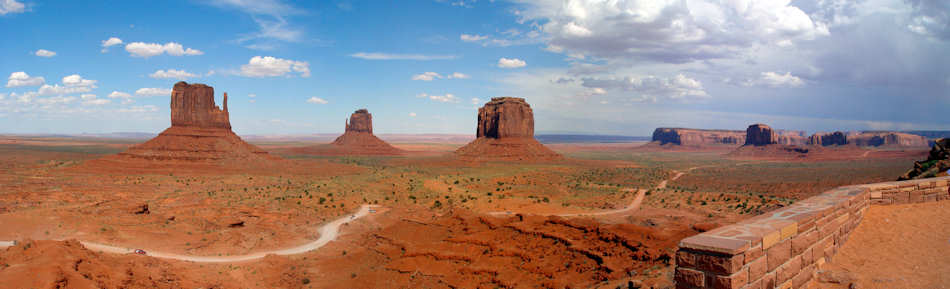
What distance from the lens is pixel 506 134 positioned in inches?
3556

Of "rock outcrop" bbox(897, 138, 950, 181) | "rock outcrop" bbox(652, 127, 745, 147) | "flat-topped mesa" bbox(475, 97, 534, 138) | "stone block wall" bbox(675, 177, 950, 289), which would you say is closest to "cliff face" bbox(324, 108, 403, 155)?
"flat-topped mesa" bbox(475, 97, 534, 138)

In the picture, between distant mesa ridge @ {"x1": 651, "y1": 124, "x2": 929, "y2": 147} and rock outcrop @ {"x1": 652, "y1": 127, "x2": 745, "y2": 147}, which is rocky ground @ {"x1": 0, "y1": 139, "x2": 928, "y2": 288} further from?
rock outcrop @ {"x1": 652, "y1": 127, "x2": 745, "y2": 147}

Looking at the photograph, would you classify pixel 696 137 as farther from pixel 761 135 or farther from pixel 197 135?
pixel 197 135

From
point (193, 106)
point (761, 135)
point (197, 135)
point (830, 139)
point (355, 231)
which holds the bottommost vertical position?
point (355, 231)

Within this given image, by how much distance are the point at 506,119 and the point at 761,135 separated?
292 ft

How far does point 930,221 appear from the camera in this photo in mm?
9641

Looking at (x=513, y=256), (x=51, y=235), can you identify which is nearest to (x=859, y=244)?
(x=513, y=256)

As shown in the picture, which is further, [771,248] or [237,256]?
[237,256]

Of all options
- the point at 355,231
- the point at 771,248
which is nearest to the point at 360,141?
the point at 355,231

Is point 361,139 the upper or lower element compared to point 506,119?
lower

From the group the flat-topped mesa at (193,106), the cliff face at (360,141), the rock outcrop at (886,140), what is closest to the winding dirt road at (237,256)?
the flat-topped mesa at (193,106)

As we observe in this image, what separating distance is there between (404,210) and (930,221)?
26.9 metres

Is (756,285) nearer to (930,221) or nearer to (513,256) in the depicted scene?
(930,221)

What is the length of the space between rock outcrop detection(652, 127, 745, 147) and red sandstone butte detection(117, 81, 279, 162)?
160 metres
